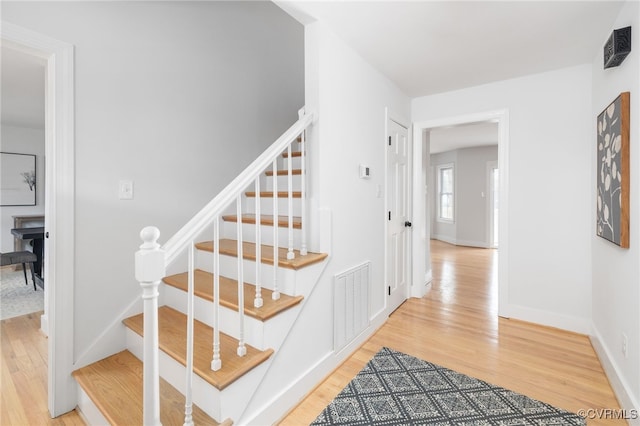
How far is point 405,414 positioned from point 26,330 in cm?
340

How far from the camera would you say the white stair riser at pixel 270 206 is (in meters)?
2.58

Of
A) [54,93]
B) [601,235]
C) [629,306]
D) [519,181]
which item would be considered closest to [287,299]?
[54,93]

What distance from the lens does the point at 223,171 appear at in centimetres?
272

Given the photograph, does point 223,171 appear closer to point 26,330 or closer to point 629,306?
point 26,330

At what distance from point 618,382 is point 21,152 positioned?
26.9 ft

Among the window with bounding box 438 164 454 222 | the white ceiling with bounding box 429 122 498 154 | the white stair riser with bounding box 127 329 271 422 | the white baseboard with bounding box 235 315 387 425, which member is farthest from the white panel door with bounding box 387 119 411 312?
the window with bounding box 438 164 454 222

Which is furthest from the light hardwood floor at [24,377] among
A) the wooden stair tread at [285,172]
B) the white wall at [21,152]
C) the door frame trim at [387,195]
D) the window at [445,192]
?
the window at [445,192]

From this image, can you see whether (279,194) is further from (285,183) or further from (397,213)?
(397,213)

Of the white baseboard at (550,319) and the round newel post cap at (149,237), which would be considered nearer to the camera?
the round newel post cap at (149,237)

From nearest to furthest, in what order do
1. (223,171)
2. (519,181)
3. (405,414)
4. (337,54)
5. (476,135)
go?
(405,414) < (337,54) < (223,171) < (519,181) < (476,135)

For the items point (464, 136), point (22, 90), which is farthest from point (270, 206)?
point (464, 136)

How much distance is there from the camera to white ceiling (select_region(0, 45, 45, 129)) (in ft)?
9.16

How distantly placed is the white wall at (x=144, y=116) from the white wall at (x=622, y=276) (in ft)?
9.22

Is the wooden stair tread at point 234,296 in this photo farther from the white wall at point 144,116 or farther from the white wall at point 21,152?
the white wall at point 21,152
